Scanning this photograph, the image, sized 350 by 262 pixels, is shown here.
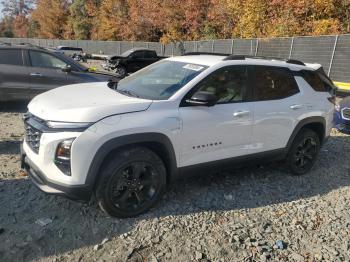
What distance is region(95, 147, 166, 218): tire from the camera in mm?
3607

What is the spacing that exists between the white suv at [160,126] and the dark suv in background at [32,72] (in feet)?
12.9

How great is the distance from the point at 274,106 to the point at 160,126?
6.05 feet

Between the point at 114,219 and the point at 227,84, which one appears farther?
the point at 227,84

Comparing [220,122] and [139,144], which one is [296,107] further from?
[139,144]

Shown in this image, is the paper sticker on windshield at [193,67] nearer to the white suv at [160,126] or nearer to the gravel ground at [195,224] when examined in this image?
the white suv at [160,126]

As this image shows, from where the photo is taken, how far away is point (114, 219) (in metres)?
3.83

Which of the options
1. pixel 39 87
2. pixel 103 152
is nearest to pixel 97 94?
pixel 103 152

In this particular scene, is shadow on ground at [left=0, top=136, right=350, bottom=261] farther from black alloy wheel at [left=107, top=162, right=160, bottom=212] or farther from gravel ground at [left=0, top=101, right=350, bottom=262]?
black alloy wheel at [left=107, top=162, right=160, bottom=212]

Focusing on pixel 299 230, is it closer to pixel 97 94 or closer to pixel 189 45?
pixel 97 94

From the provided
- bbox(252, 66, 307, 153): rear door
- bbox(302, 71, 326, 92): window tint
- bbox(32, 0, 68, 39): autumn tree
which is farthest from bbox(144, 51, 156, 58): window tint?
bbox(32, 0, 68, 39): autumn tree

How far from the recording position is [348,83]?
13281 mm

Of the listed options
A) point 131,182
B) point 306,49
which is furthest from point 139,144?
point 306,49

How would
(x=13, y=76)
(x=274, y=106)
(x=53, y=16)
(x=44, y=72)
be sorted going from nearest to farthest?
(x=274, y=106) → (x=13, y=76) → (x=44, y=72) → (x=53, y=16)

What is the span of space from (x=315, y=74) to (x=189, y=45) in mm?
23093
